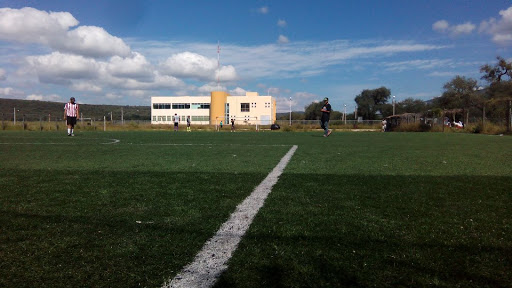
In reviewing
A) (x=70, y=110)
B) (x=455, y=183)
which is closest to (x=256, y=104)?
(x=70, y=110)

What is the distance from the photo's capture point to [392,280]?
1.97 meters

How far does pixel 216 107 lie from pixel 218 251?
88961 millimetres

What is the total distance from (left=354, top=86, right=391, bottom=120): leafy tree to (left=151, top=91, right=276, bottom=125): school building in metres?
25.6

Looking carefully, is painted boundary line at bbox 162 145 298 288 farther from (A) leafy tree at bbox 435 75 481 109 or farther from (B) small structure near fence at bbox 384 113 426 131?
(A) leafy tree at bbox 435 75 481 109

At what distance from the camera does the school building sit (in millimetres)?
90312

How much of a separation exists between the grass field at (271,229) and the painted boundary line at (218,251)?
0.20 ft

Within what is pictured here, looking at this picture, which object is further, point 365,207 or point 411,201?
point 411,201

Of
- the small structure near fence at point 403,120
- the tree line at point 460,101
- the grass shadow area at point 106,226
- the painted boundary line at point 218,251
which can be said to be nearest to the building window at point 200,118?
the tree line at point 460,101

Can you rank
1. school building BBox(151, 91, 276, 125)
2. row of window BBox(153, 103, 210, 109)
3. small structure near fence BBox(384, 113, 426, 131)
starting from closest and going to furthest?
small structure near fence BBox(384, 113, 426, 131) → school building BBox(151, 91, 276, 125) → row of window BBox(153, 103, 210, 109)

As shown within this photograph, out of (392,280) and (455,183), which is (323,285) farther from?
(455,183)

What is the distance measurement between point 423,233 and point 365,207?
839 millimetres

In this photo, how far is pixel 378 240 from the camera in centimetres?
259

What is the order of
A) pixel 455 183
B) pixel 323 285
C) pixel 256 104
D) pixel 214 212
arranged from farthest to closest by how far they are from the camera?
pixel 256 104, pixel 455 183, pixel 214 212, pixel 323 285

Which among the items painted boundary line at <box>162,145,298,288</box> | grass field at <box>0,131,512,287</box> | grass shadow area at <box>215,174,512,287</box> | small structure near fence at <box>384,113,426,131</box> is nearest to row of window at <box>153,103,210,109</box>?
small structure near fence at <box>384,113,426,131</box>
